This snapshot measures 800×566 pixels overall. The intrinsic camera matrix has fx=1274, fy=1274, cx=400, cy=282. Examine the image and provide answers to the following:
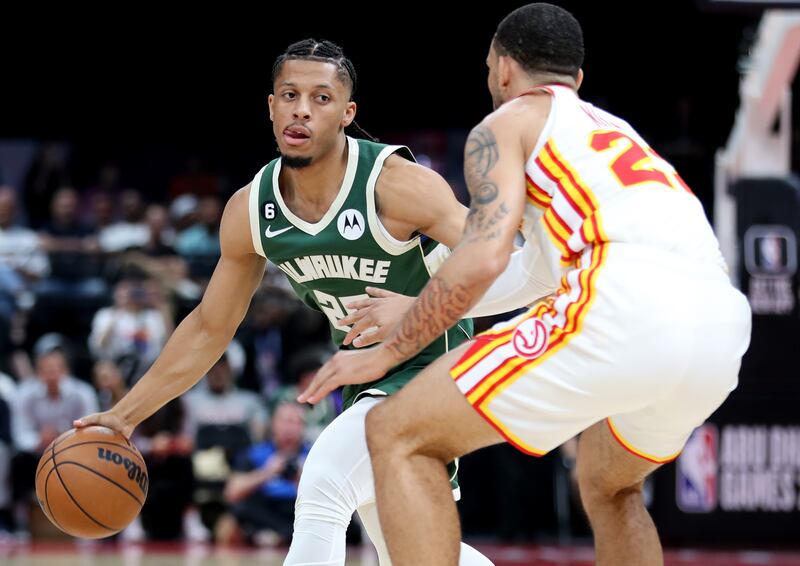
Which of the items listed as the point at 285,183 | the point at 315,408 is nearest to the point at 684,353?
the point at 285,183

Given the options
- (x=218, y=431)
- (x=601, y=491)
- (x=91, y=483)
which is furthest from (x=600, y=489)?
(x=218, y=431)

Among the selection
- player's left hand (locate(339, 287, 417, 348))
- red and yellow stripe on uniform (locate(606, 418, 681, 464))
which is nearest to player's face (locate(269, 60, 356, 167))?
player's left hand (locate(339, 287, 417, 348))

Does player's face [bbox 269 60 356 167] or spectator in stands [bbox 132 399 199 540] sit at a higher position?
player's face [bbox 269 60 356 167]

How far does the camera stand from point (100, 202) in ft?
45.4

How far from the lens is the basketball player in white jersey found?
144 inches

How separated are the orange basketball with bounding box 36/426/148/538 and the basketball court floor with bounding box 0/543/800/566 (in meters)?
3.98

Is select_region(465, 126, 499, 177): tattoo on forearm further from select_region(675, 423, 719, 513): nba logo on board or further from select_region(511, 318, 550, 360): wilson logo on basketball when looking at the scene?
select_region(675, 423, 719, 513): nba logo on board

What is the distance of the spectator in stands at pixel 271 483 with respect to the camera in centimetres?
966

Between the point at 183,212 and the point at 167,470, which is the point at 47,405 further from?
the point at 183,212

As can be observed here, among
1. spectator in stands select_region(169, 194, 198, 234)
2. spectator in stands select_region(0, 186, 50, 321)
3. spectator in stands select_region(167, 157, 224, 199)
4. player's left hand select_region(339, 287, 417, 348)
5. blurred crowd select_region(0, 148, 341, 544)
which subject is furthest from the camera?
spectator in stands select_region(167, 157, 224, 199)

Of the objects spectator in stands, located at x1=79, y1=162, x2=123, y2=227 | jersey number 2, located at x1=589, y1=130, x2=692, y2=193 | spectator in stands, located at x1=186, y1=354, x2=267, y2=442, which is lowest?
spectator in stands, located at x1=186, y1=354, x2=267, y2=442

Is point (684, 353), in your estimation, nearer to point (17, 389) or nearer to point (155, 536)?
point (155, 536)

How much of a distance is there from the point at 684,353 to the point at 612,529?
98 cm

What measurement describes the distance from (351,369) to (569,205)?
0.83 m
